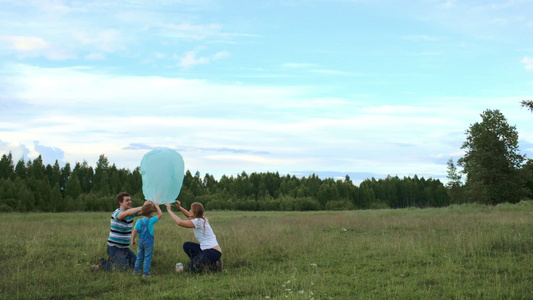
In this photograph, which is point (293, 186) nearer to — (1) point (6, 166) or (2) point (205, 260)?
(1) point (6, 166)

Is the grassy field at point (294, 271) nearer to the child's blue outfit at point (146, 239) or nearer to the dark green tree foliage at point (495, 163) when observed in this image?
the child's blue outfit at point (146, 239)

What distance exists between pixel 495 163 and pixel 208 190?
7151 centimetres

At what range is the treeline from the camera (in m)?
68.9

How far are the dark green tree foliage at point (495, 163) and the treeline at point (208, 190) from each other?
4738 cm

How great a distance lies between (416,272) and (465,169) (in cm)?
5333

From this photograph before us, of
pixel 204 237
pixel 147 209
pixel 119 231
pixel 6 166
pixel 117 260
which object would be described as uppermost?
pixel 6 166

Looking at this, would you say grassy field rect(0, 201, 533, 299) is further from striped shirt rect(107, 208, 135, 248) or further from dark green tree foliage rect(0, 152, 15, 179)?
dark green tree foliage rect(0, 152, 15, 179)

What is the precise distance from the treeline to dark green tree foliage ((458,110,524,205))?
4738 centimetres

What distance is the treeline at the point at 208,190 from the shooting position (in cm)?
6888

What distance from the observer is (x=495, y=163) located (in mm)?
47969

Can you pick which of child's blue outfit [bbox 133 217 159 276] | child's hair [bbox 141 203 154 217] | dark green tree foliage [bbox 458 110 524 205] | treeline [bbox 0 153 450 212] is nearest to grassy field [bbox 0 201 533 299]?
child's blue outfit [bbox 133 217 159 276]

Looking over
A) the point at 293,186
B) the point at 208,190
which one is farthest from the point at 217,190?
the point at 293,186

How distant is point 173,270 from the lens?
10.6m

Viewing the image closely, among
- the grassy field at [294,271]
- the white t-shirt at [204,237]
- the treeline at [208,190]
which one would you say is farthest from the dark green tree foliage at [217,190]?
the white t-shirt at [204,237]
